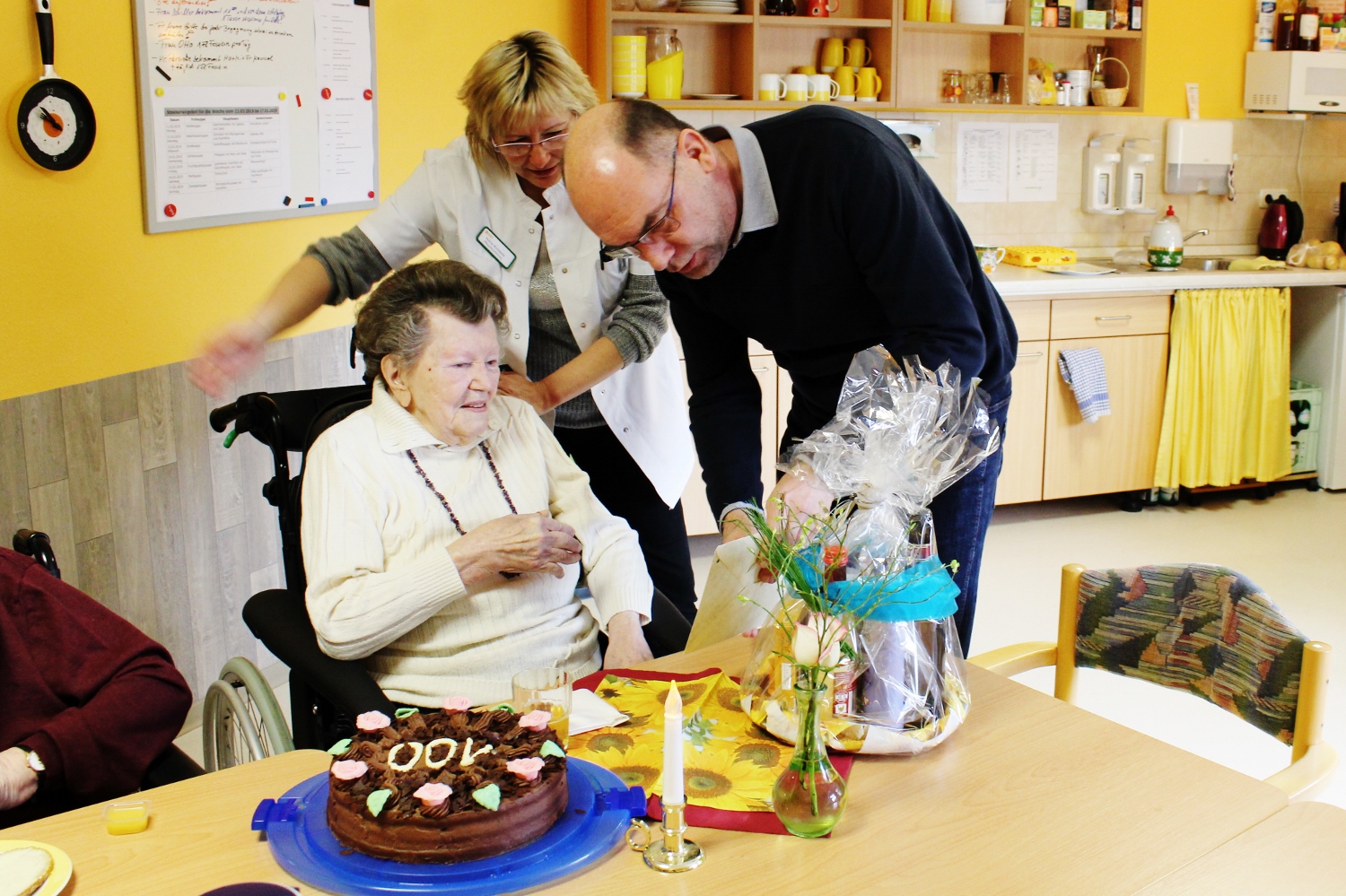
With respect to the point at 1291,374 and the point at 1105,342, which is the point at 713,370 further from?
the point at 1291,374

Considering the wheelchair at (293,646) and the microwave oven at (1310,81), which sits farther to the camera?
the microwave oven at (1310,81)

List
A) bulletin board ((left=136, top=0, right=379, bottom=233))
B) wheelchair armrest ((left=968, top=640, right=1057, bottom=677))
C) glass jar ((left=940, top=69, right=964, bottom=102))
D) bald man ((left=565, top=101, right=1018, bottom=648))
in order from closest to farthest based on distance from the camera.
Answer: bald man ((left=565, top=101, right=1018, bottom=648))
wheelchair armrest ((left=968, top=640, right=1057, bottom=677))
bulletin board ((left=136, top=0, right=379, bottom=233))
glass jar ((left=940, top=69, right=964, bottom=102))

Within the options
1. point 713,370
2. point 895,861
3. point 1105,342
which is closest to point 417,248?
point 713,370

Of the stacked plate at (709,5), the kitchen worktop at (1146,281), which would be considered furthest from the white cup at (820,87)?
the kitchen worktop at (1146,281)

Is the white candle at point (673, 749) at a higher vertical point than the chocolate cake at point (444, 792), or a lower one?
higher

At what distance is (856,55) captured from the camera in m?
4.70

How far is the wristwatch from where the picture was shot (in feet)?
5.30

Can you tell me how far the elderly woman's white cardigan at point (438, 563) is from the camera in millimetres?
1839

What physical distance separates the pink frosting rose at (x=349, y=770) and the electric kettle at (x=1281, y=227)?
16.9 feet

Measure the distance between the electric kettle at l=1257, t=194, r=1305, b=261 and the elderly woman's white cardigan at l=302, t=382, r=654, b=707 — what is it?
4324mm

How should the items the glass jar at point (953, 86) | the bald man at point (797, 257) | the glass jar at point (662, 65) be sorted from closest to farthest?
1. the bald man at point (797, 257)
2. the glass jar at point (662, 65)
3. the glass jar at point (953, 86)

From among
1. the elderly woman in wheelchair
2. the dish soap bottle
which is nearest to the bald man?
the elderly woman in wheelchair

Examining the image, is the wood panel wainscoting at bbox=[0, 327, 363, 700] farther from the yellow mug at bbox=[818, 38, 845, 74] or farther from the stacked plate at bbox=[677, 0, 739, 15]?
the yellow mug at bbox=[818, 38, 845, 74]

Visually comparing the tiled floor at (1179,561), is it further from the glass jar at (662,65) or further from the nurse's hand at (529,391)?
the glass jar at (662,65)
